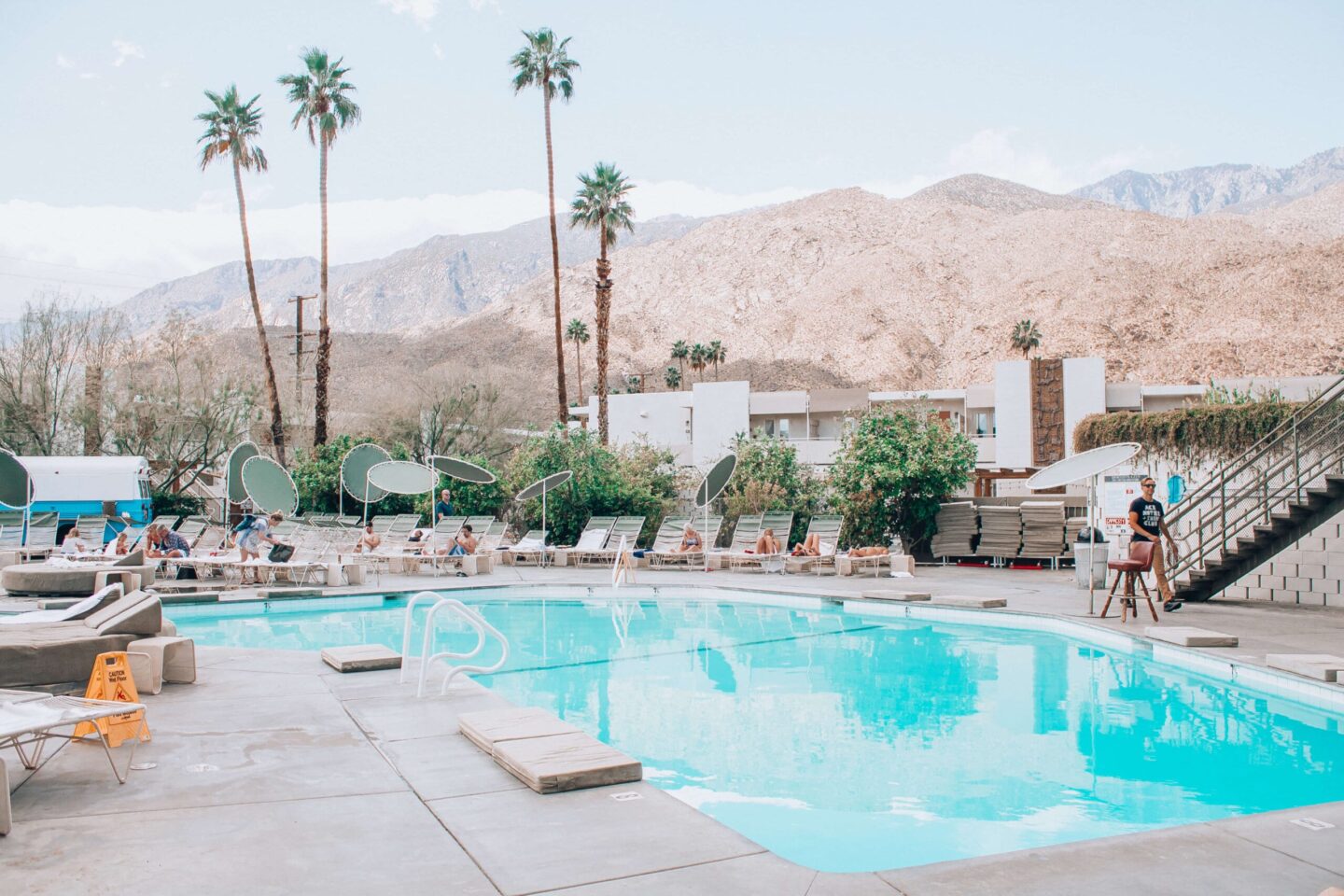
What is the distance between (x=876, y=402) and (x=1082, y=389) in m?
8.03

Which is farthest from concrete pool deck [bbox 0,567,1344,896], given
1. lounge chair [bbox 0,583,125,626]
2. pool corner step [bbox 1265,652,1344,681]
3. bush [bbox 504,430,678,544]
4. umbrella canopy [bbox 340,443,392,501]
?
umbrella canopy [bbox 340,443,392,501]

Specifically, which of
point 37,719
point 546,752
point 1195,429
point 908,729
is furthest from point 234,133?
point 546,752

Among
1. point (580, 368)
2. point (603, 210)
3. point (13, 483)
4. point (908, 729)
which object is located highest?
point (603, 210)

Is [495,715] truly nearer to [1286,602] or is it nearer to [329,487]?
[1286,602]

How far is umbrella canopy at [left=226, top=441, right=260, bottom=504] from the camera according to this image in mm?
17081

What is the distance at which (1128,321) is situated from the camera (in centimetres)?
7456

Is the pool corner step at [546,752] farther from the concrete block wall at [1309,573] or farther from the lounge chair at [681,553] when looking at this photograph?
the lounge chair at [681,553]

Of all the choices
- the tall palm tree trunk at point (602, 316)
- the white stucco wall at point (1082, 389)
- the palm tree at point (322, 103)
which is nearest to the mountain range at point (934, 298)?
the tall palm tree trunk at point (602, 316)

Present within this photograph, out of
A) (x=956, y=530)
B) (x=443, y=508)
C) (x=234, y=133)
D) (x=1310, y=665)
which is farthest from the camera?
(x=234, y=133)

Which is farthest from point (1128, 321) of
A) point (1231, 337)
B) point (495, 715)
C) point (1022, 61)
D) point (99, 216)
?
point (99, 216)

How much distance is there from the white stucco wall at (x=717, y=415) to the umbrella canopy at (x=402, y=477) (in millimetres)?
23394

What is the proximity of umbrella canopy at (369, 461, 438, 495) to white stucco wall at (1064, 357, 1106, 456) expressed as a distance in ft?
95.0

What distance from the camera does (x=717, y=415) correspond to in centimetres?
4050

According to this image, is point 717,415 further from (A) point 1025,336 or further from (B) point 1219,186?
(B) point 1219,186
